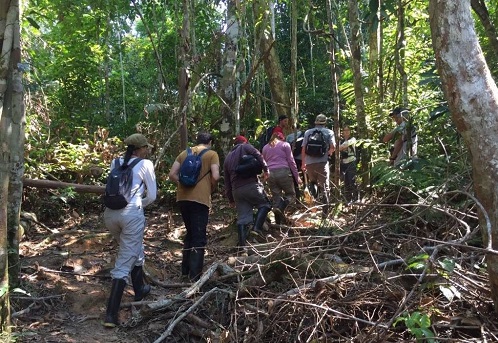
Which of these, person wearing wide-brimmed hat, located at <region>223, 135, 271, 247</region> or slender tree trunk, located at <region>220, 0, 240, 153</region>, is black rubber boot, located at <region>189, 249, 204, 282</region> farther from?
slender tree trunk, located at <region>220, 0, 240, 153</region>

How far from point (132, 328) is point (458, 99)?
3.59 m

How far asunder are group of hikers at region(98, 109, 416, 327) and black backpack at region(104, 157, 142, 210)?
0.05m

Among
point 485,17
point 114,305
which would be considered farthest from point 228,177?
point 485,17

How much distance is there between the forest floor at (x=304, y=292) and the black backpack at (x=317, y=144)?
193cm

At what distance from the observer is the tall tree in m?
4.33

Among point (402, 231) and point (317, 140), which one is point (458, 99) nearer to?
point (402, 231)

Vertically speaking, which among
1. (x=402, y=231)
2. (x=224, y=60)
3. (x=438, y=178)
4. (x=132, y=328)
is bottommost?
(x=132, y=328)

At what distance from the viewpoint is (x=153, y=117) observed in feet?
40.3

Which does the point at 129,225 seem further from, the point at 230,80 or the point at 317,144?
the point at 230,80

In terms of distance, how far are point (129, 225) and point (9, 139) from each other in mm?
1378

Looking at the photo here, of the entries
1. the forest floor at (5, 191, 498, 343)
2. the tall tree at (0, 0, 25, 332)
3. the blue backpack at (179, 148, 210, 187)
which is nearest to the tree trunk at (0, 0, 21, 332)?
the tall tree at (0, 0, 25, 332)

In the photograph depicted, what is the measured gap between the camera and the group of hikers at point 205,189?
17.4 feet

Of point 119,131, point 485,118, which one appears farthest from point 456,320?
point 119,131

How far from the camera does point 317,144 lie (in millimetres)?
8930
